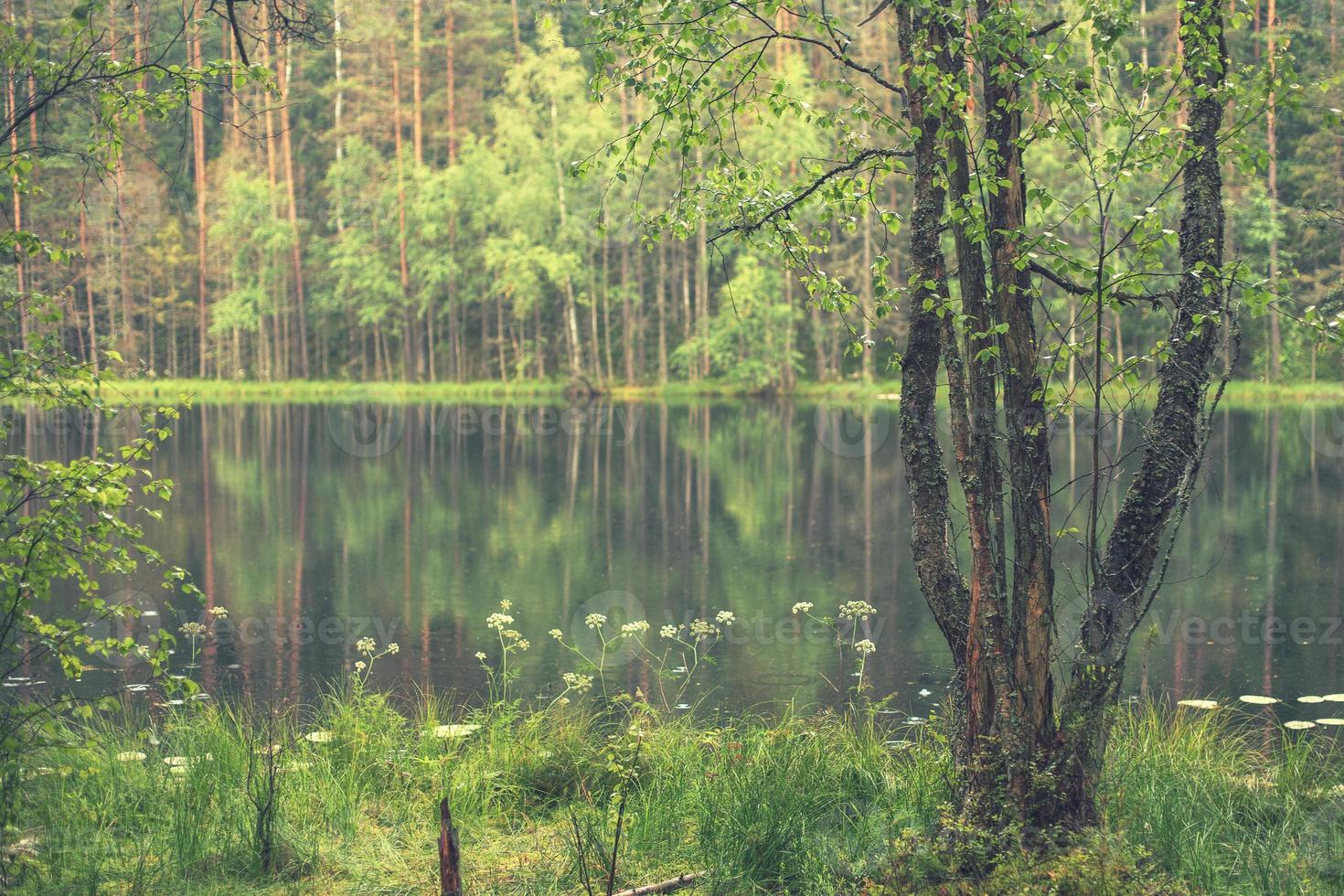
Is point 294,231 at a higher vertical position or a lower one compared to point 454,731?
higher

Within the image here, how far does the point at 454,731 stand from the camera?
6918 mm

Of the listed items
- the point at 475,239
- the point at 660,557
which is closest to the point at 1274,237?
the point at 475,239

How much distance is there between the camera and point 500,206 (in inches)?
2015

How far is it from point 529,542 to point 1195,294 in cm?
1340
